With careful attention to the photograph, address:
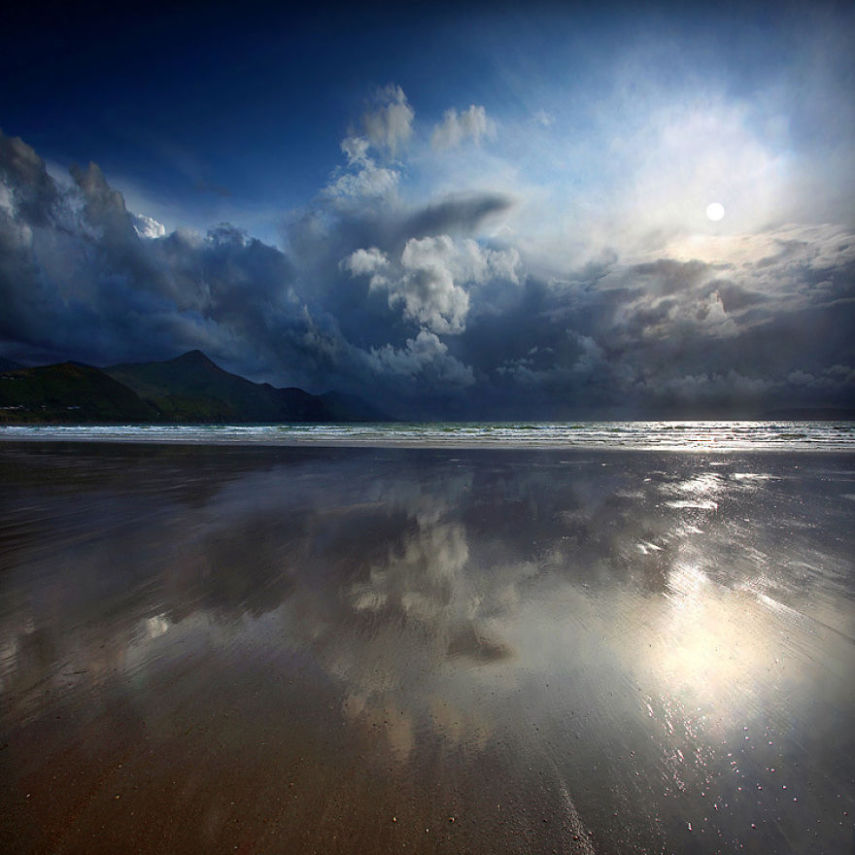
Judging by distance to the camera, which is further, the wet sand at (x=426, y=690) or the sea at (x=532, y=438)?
the sea at (x=532, y=438)

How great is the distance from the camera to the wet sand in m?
2.38

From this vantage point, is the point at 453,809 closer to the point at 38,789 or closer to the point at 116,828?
the point at 116,828

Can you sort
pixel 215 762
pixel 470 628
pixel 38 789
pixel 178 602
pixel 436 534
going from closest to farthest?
1. pixel 38 789
2. pixel 215 762
3. pixel 470 628
4. pixel 178 602
5. pixel 436 534

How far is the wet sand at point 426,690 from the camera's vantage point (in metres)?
2.38

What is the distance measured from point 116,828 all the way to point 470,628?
3.25m

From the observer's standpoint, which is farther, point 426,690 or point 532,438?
point 532,438

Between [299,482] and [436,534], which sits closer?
[436,534]

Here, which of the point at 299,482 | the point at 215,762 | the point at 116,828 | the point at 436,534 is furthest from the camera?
the point at 299,482

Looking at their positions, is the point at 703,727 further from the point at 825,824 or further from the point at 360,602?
the point at 360,602

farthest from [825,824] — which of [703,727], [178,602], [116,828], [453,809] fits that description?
[178,602]

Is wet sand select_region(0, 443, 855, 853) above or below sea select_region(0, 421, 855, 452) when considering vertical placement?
above

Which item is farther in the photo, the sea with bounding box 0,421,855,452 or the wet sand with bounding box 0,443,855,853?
the sea with bounding box 0,421,855,452

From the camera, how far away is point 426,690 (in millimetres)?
3553

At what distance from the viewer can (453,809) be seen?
2.43 metres
